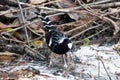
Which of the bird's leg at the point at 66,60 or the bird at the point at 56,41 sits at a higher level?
the bird at the point at 56,41

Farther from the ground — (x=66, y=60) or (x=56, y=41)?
(x=56, y=41)

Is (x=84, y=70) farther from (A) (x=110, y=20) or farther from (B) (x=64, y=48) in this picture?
(A) (x=110, y=20)

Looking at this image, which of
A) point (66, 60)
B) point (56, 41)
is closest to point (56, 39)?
point (56, 41)

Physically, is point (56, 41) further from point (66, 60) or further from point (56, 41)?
point (66, 60)

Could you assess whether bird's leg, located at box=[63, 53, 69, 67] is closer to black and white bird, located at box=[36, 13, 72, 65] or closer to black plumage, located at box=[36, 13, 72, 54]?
black and white bird, located at box=[36, 13, 72, 65]

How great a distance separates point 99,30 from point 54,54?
93 cm

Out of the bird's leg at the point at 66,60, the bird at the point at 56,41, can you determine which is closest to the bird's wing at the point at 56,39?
the bird at the point at 56,41

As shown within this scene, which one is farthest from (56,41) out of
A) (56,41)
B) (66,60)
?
(66,60)

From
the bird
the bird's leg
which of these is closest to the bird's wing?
the bird

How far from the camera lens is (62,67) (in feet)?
14.7

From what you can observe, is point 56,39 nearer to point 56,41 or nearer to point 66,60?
point 56,41

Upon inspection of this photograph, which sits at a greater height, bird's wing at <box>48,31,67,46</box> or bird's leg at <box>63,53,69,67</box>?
bird's wing at <box>48,31,67,46</box>

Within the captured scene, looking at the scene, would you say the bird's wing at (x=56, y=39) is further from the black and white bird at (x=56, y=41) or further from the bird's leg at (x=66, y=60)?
the bird's leg at (x=66, y=60)

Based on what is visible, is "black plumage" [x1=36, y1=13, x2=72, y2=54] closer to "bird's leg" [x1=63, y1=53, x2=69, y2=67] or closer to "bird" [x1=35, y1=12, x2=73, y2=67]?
"bird" [x1=35, y1=12, x2=73, y2=67]
